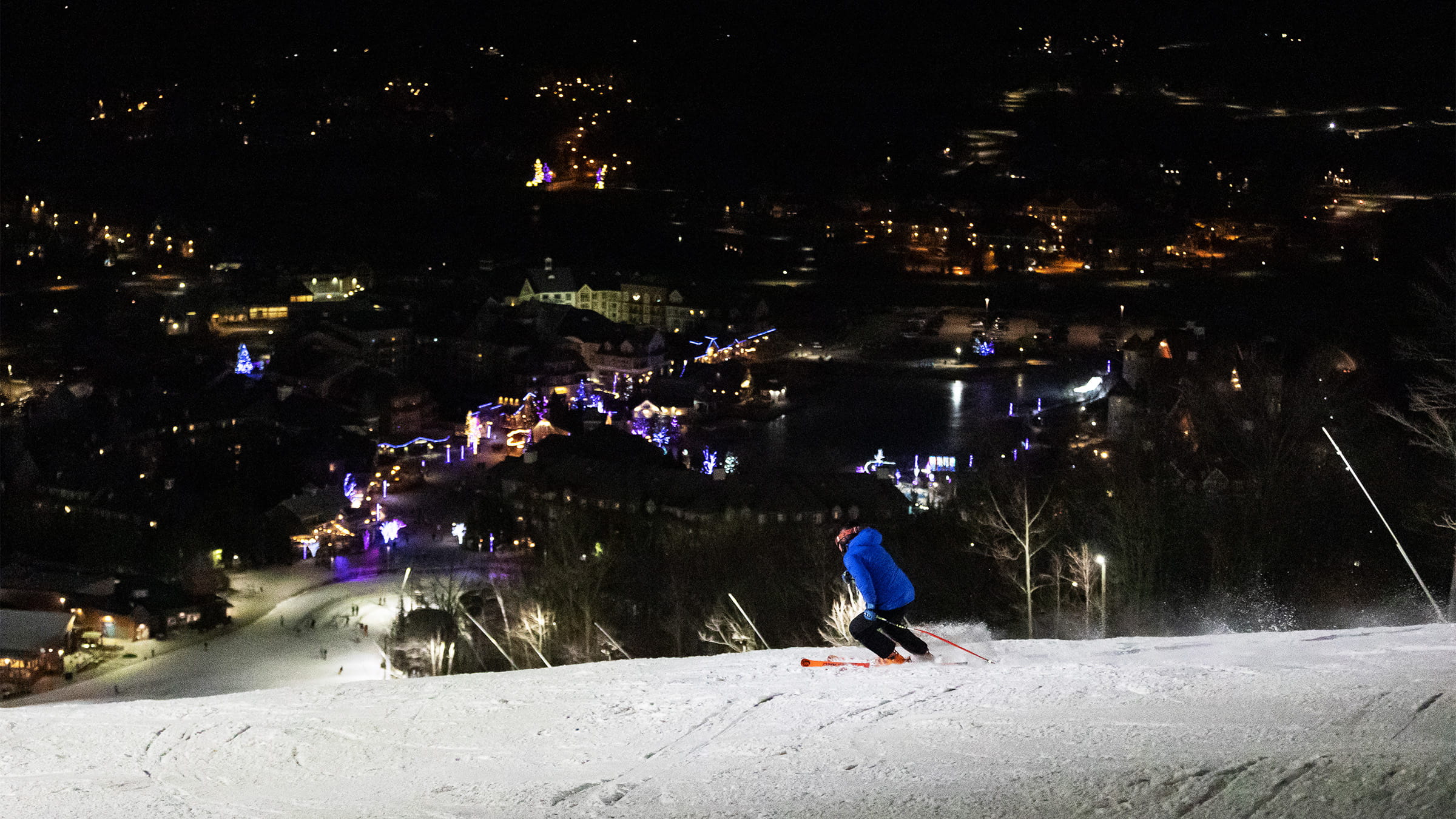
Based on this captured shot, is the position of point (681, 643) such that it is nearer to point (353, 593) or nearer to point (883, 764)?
point (353, 593)

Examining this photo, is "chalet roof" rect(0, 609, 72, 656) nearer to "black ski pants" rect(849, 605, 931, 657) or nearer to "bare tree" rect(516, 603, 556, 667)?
"bare tree" rect(516, 603, 556, 667)

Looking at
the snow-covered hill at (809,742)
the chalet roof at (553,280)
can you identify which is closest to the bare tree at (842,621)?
the snow-covered hill at (809,742)

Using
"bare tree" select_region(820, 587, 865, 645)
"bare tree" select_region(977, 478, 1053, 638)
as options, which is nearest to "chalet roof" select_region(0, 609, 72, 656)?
"bare tree" select_region(820, 587, 865, 645)

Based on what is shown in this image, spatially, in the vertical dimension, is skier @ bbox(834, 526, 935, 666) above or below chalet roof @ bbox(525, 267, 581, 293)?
above

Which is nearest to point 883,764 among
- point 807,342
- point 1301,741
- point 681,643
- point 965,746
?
point 965,746

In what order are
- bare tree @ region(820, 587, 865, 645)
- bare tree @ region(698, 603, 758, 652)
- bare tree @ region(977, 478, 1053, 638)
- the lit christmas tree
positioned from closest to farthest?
1. bare tree @ region(820, 587, 865, 645)
2. bare tree @ region(977, 478, 1053, 638)
3. bare tree @ region(698, 603, 758, 652)
4. the lit christmas tree

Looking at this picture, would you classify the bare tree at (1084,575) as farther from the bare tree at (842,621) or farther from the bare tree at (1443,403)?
the bare tree at (1443,403)

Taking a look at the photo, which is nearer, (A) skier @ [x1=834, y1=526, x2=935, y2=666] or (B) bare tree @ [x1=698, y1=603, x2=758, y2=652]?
(A) skier @ [x1=834, y1=526, x2=935, y2=666]

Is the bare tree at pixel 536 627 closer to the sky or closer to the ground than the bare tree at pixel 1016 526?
closer to the ground
